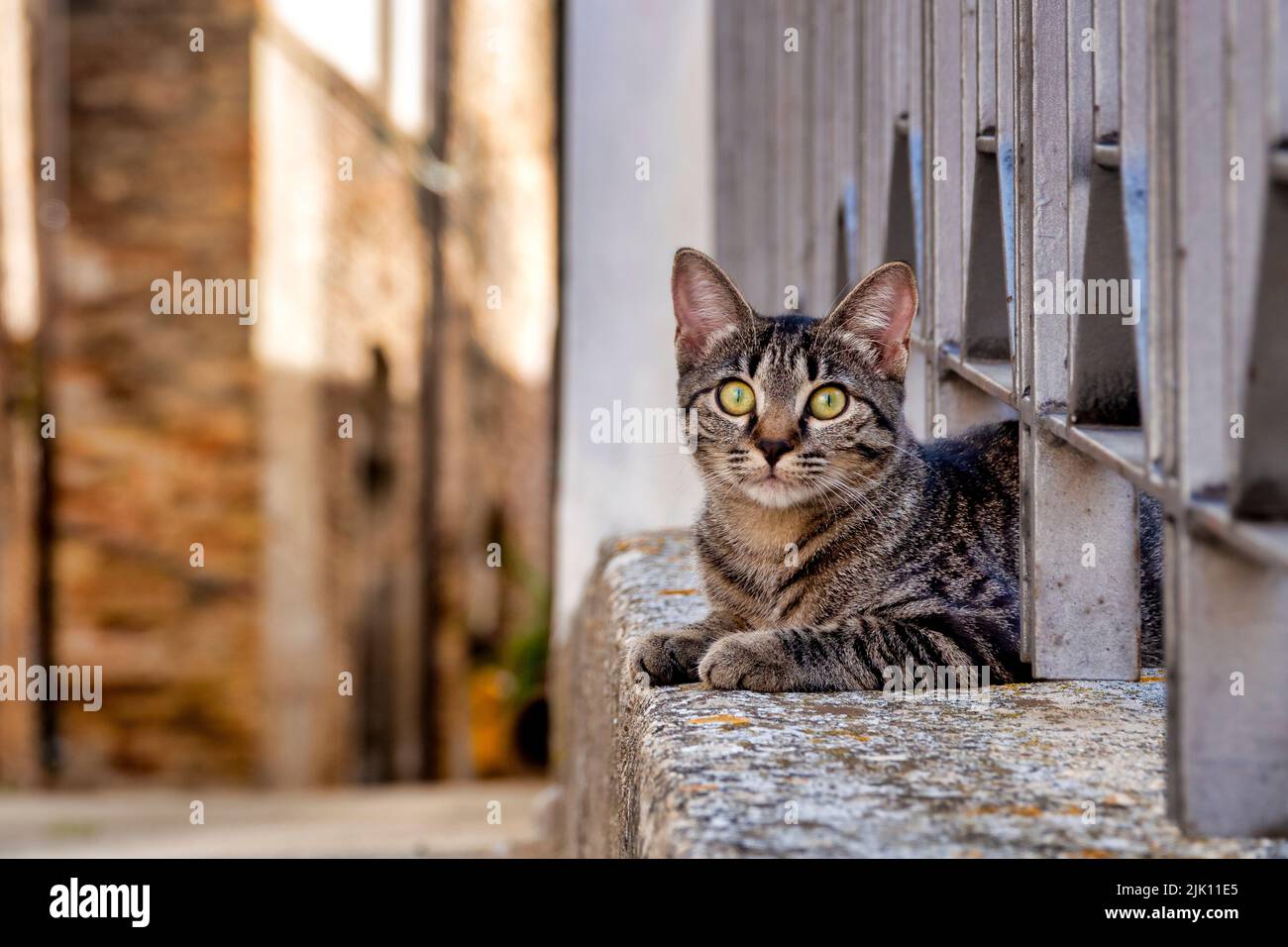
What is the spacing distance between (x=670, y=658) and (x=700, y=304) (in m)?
0.80

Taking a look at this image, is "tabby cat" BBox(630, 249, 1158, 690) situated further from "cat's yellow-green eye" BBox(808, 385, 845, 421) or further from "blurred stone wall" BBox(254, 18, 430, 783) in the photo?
"blurred stone wall" BBox(254, 18, 430, 783)

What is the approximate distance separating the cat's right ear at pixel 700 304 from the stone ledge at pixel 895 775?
0.73m

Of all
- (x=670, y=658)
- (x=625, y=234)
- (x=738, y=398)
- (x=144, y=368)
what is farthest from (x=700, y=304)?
(x=144, y=368)

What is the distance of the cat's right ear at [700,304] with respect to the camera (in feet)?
8.71

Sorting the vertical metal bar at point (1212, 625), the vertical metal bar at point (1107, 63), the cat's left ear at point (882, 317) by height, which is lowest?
the vertical metal bar at point (1212, 625)

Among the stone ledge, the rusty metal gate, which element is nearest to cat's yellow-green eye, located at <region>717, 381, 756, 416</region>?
the rusty metal gate

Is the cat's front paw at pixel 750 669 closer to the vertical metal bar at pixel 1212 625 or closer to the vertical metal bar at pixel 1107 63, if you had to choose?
the vertical metal bar at pixel 1212 625

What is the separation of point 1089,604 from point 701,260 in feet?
3.26

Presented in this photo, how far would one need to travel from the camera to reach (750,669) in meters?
2.17

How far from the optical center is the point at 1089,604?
7.00 feet

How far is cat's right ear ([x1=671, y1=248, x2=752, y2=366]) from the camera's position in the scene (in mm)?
2656

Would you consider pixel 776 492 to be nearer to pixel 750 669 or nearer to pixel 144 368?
pixel 750 669

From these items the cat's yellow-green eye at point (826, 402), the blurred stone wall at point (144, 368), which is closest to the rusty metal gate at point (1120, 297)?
the cat's yellow-green eye at point (826, 402)

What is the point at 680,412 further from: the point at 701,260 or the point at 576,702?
the point at 576,702
